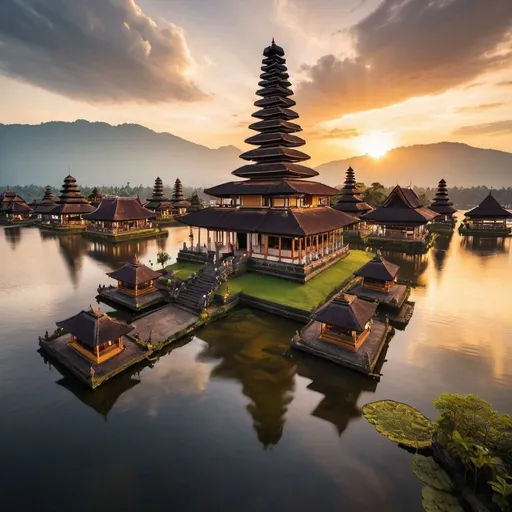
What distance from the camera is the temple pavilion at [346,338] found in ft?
47.8

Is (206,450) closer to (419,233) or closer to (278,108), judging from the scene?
(278,108)

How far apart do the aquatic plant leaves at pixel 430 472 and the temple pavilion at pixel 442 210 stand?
5930cm

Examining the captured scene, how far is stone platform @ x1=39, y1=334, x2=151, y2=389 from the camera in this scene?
43.9 ft

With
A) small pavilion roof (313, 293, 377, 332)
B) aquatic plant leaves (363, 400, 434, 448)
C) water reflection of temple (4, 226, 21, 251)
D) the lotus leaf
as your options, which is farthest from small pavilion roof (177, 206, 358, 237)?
water reflection of temple (4, 226, 21, 251)

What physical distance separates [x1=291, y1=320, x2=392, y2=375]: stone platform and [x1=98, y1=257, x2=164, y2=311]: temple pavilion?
473 inches

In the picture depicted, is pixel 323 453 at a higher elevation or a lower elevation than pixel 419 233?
lower

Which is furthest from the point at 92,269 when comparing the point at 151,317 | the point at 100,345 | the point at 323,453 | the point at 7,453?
the point at 323,453

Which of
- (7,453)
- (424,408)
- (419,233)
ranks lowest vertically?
(7,453)

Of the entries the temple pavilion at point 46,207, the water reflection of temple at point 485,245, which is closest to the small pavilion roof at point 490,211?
the water reflection of temple at point 485,245

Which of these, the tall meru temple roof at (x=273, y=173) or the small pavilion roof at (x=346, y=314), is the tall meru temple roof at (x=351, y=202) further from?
the small pavilion roof at (x=346, y=314)

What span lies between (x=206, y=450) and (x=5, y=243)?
168ft

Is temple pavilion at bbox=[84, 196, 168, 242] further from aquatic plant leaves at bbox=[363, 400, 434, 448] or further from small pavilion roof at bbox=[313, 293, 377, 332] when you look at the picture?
aquatic plant leaves at bbox=[363, 400, 434, 448]

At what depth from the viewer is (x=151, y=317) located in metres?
19.6

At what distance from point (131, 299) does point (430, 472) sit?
2013 centimetres
